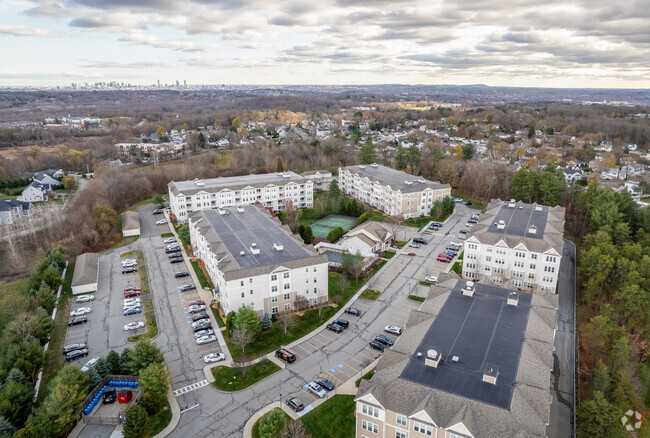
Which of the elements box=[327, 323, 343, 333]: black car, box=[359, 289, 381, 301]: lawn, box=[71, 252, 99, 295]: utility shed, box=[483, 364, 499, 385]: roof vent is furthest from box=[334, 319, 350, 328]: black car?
box=[71, 252, 99, 295]: utility shed

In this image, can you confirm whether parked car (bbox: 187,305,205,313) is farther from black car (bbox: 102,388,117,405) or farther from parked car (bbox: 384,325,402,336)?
parked car (bbox: 384,325,402,336)

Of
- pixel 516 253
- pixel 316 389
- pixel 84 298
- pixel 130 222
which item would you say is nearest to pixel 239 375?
pixel 316 389

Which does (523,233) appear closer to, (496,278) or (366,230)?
(496,278)

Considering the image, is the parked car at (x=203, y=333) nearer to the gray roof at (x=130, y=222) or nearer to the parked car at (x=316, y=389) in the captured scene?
the parked car at (x=316, y=389)

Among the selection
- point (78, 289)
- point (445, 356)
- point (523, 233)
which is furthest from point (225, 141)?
point (445, 356)

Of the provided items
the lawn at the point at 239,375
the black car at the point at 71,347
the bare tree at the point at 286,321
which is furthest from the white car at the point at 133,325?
the bare tree at the point at 286,321

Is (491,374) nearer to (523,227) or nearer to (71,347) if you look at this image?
(523,227)
